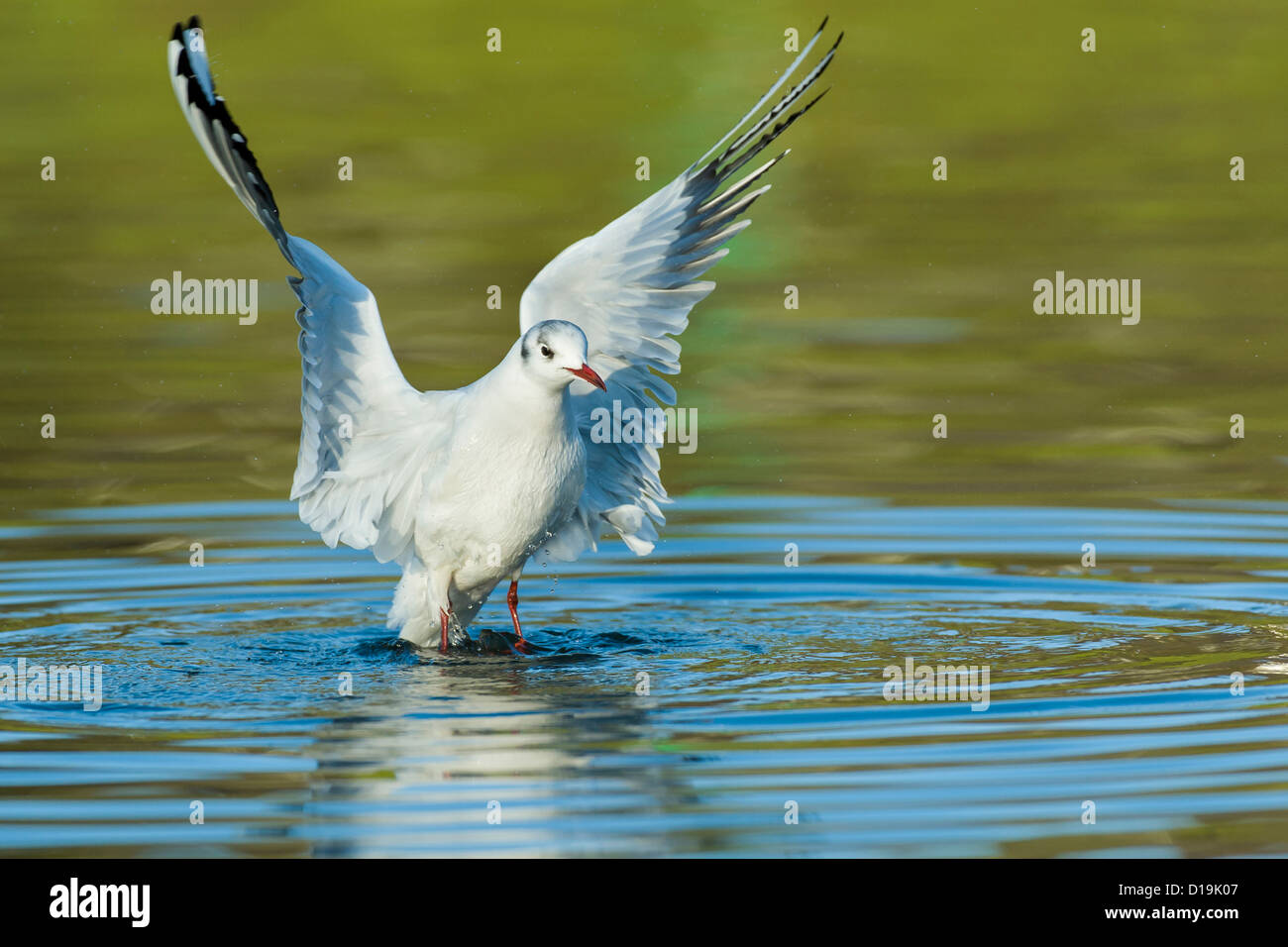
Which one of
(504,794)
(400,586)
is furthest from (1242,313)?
(504,794)

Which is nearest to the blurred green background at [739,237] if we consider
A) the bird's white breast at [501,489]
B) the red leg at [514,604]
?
the red leg at [514,604]

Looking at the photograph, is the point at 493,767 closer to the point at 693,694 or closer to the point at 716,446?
the point at 693,694

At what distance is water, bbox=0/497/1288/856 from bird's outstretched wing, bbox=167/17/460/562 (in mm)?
595

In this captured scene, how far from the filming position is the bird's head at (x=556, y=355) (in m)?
8.98

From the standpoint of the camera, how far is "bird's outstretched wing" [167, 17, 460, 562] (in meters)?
8.90

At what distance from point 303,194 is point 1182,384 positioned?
931 centimetres

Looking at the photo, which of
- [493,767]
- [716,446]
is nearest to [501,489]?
[493,767]

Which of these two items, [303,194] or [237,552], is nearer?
[237,552]

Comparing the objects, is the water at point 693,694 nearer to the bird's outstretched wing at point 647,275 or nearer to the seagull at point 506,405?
the seagull at point 506,405

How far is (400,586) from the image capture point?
1006 centimetres

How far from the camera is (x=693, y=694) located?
847 centimetres

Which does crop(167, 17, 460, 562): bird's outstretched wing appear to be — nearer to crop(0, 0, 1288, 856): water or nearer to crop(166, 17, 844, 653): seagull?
crop(166, 17, 844, 653): seagull

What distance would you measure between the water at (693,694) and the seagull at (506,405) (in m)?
0.44

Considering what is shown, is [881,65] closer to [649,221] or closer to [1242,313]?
[1242,313]
